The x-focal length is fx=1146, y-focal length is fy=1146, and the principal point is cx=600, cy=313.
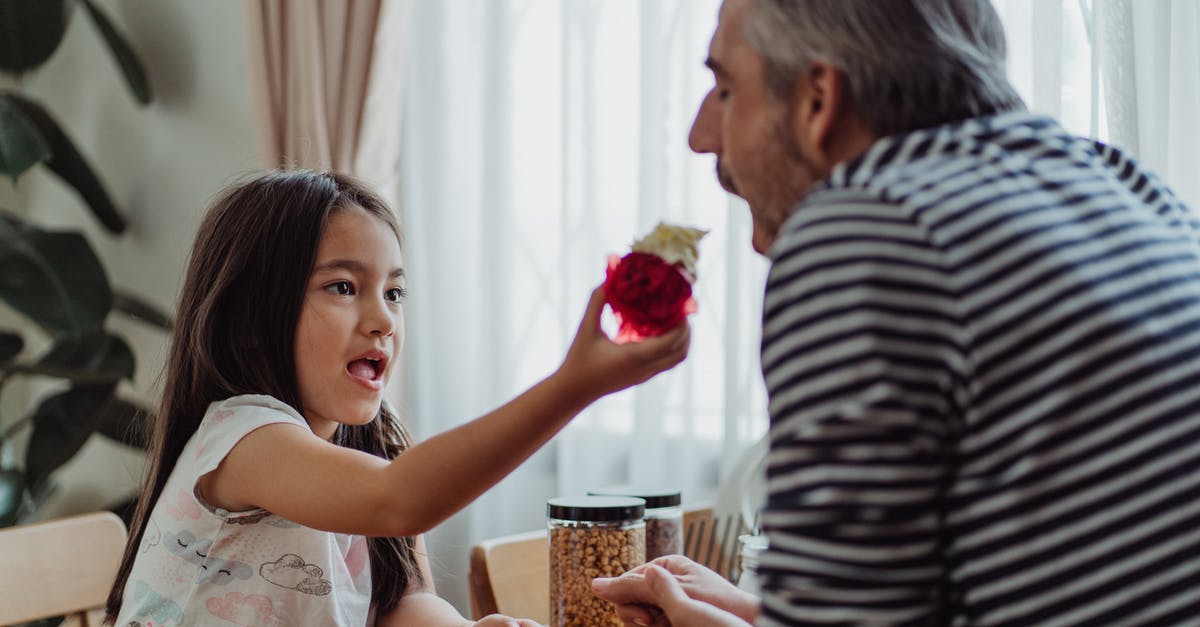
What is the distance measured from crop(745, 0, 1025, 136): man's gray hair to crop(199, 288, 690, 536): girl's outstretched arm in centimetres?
22

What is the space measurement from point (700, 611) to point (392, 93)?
1740 mm

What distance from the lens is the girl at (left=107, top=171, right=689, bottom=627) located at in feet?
3.93

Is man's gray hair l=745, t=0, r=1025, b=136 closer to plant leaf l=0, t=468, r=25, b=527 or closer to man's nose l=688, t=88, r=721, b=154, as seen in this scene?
man's nose l=688, t=88, r=721, b=154

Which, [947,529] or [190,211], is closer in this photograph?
[947,529]

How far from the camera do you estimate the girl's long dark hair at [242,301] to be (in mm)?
1286

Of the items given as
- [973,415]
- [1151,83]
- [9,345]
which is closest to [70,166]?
[9,345]

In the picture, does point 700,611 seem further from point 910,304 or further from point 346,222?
point 346,222

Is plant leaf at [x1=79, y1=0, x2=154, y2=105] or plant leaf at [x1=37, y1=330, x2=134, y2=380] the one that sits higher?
plant leaf at [x1=79, y1=0, x2=154, y2=105]

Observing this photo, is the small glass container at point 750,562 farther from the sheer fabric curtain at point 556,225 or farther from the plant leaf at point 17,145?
the plant leaf at point 17,145

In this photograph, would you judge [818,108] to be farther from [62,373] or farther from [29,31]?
[29,31]

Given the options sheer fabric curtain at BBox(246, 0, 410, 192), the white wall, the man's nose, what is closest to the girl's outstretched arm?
the man's nose

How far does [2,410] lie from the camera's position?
3404 millimetres

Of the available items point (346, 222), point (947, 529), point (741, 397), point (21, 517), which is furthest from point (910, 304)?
point (21, 517)

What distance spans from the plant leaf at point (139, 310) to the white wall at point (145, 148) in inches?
6.5
